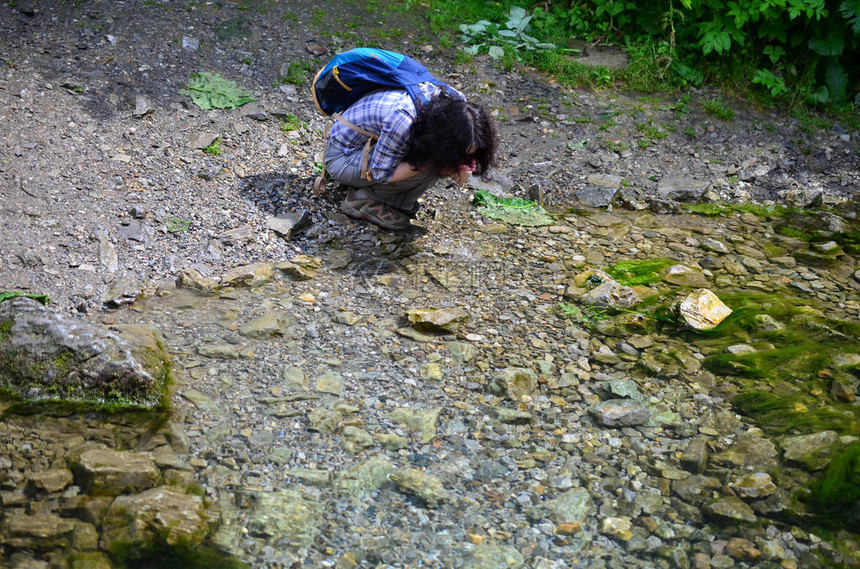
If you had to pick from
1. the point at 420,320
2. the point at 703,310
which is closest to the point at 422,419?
the point at 420,320

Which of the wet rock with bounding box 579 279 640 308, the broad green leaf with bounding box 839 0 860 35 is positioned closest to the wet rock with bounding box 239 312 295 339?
the wet rock with bounding box 579 279 640 308

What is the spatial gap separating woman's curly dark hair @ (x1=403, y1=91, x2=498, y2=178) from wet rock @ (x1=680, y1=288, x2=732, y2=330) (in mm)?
1245

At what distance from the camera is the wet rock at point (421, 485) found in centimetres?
271

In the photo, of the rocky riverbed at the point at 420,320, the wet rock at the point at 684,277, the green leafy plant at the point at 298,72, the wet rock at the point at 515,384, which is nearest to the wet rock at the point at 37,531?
the rocky riverbed at the point at 420,320

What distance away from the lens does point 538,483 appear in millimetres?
2816

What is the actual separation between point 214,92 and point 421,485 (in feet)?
10.8

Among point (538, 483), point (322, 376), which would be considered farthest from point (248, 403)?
point (538, 483)

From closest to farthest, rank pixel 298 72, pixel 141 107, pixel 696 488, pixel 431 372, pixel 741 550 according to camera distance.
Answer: pixel 741 550
pixel 696 488
pixel 431 372
pixel 141 107
pixel 298 72

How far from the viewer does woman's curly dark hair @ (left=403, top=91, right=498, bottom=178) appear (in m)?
3.55

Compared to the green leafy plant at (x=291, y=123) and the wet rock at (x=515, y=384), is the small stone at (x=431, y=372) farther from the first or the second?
the green leafy plant at (x=291, y=123)

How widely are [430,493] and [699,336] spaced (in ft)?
5.70

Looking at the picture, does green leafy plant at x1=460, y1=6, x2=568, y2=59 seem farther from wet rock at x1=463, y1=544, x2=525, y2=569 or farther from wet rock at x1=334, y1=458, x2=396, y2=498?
wet rock at x1=463, y1=544, x2=525, y2=569

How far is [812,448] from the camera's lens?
2.99 meters

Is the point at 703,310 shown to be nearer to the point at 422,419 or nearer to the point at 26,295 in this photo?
the point at 422,419
